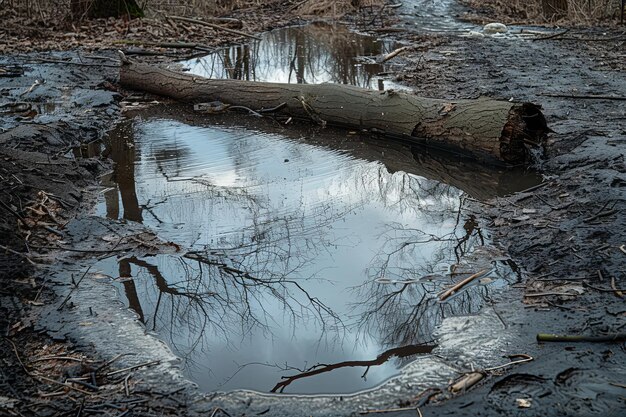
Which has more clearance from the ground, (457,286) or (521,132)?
(521,132)

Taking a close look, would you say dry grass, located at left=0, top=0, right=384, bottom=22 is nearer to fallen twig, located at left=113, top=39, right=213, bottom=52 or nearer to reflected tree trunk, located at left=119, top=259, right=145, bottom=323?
fallen twig, located at left=113, top=39, right=213, bottom=52

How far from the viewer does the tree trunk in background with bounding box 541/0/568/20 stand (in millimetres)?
18625

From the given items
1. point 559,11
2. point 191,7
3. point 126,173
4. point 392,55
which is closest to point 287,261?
point 126,173

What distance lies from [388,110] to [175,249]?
13.3 ft

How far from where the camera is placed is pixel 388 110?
29.9ft

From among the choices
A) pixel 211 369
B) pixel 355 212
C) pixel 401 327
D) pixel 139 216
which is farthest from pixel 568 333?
pixel 139 216

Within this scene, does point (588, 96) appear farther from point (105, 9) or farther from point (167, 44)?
point (105, 9)

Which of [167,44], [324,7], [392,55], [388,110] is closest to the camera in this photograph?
[388,110]

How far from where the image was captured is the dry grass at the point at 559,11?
17906mm

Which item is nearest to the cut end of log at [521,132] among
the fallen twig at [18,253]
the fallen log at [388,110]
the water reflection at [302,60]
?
the fallen log at [388,110]

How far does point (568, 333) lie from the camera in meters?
4.62

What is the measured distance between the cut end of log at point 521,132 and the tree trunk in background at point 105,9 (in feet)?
38.8

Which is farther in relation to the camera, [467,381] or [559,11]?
[559,11]

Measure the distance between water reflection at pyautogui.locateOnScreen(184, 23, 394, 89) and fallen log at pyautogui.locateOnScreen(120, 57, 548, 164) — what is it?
2.21m
